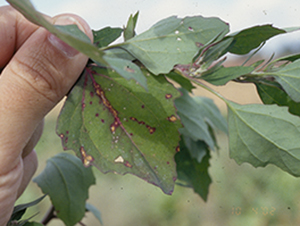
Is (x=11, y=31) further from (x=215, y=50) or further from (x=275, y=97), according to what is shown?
(x=275, y=97)

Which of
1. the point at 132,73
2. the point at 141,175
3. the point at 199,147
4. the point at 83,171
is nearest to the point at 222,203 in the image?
the point at 199,147

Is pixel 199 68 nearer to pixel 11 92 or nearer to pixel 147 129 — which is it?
pixel 147 129

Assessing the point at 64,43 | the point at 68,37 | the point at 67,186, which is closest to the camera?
the point at 68,37

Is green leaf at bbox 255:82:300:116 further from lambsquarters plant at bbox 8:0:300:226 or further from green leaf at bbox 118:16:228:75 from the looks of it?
green leaf at bbox 118:16:228:75

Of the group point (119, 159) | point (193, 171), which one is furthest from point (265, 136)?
point (193, 171)

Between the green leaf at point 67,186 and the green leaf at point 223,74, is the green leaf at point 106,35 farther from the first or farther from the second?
the green leaf at point 67,186
